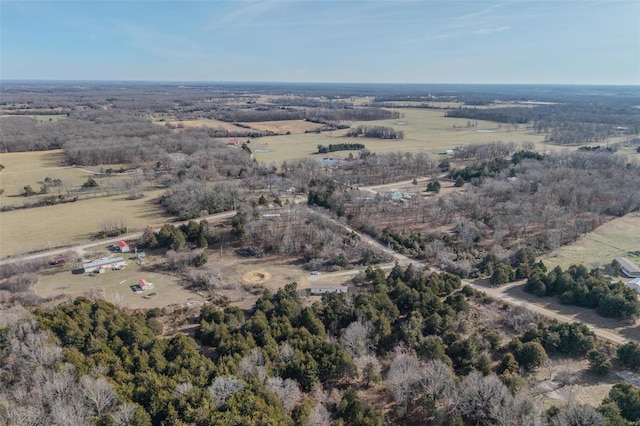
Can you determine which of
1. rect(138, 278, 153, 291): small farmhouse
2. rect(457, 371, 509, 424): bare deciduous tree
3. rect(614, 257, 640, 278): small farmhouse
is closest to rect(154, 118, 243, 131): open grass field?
rect(138, 278, 153, 291): small farmhouse

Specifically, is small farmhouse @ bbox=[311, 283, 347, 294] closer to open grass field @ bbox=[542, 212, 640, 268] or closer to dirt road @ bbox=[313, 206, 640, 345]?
dirt road @ bbox=[313, 206, 640, 345]

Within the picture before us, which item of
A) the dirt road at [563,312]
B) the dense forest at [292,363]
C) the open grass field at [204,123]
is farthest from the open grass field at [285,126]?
the dense forest at [292,363]

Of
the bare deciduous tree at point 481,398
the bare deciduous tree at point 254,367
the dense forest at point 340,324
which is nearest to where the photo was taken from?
the bare deciduous tree at point 481,398

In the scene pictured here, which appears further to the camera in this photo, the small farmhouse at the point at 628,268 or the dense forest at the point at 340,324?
the small farmhouse at the point at 628,268

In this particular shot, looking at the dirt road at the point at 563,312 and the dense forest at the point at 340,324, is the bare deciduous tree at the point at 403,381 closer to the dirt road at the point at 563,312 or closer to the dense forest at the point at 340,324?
the dense forest at the point at 340,324

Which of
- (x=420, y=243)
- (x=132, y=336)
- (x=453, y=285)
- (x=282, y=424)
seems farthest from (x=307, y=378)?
(x=420, y=243)
